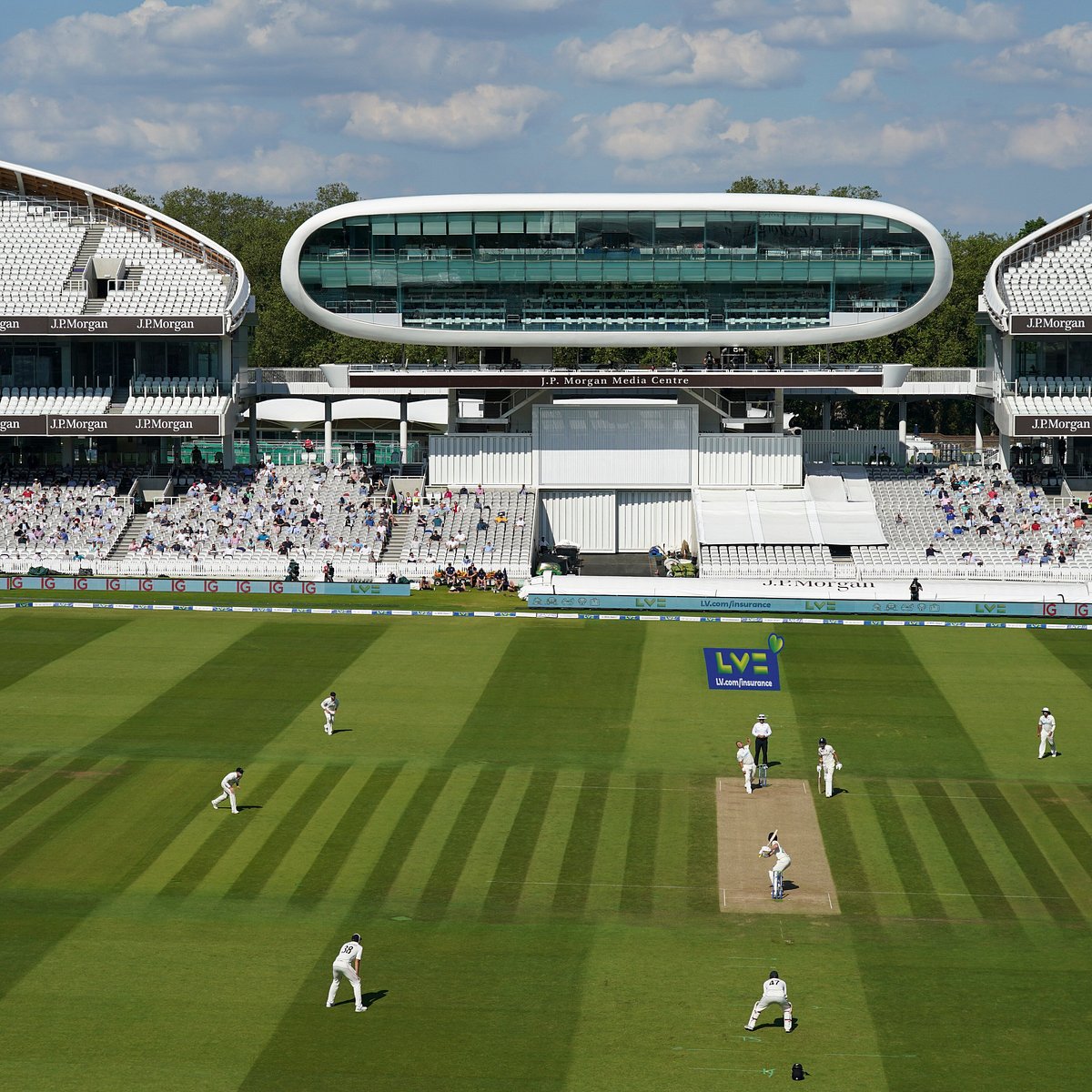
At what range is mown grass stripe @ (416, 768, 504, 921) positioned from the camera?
30.4 meters

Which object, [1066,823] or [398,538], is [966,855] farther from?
[398,538]

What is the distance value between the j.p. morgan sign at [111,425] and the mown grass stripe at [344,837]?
3575cm

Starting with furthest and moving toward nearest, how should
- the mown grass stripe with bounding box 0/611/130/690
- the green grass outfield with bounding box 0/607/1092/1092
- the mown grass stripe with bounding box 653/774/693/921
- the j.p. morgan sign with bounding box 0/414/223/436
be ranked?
the j.p. morgan sign with bounding box 0/414/223/436, the mown grass stripe with bounding box 0/611/130/690, the mown grass stripe with bounding box 653/774/693/921, the green grass outfield with bounding box 0/607/1092/1092

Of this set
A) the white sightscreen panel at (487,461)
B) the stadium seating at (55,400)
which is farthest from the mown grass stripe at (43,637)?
the white sightscreen panel at (487,461)

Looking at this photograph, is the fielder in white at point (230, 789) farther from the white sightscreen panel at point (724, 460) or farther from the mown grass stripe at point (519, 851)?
the white sightscreen panel at point (724, 460)

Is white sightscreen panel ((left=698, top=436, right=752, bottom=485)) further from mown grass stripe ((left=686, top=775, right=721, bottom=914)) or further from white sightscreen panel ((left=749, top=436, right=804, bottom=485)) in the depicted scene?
mown grass stripe ((left=686, top=775, right=721, bottom=914))

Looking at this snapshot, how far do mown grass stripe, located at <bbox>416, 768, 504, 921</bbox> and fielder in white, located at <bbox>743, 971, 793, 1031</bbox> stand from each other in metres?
6.90

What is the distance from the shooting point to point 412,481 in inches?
2859

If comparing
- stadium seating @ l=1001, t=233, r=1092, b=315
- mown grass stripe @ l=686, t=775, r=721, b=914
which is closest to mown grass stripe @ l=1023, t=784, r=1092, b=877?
mown grass stripe @ l=686, t=775, r=721, b=914

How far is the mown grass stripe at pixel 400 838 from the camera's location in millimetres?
30844

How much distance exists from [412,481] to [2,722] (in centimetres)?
3160

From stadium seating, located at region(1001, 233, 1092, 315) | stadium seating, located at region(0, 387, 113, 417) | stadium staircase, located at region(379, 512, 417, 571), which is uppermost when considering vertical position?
stadium seating, located at region(1001, 233, 1092, 315)

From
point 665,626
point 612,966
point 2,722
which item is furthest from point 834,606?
point 612,966

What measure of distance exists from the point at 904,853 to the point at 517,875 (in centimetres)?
765
